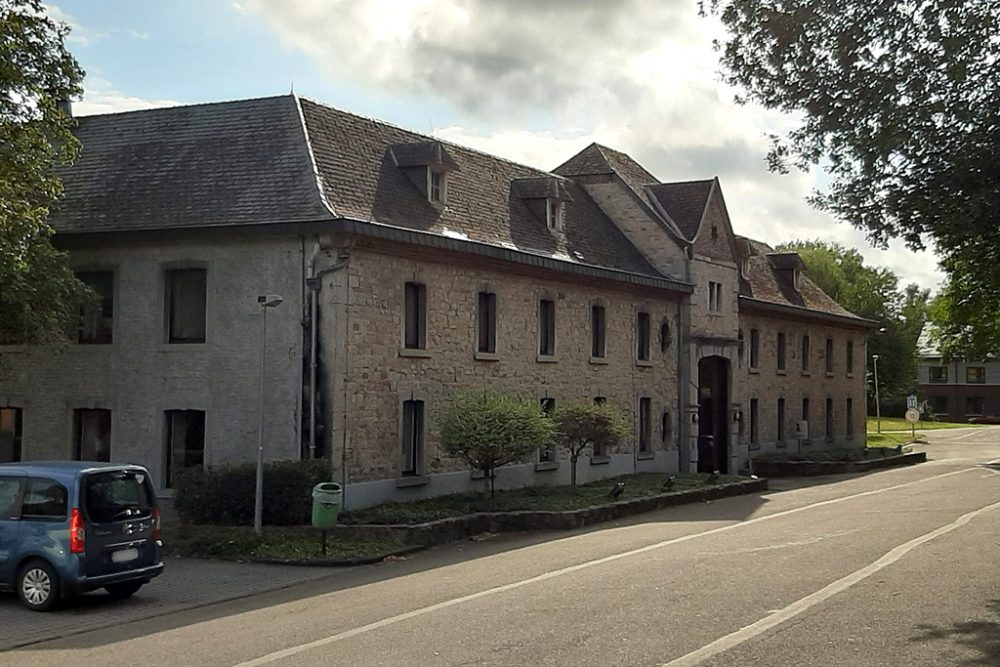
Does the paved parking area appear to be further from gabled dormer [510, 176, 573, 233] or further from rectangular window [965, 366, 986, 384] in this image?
rectangular window [965, 366, 986, 384]

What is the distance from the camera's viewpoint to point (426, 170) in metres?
28.7

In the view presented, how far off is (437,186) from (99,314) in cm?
797

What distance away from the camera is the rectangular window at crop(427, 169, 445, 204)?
1131 inches

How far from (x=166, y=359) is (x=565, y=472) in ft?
37.3

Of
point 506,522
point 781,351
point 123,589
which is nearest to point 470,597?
point 123,589

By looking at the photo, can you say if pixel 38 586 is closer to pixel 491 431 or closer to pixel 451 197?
pixel 491 431

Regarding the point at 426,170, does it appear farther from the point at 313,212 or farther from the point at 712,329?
the point at 712,329

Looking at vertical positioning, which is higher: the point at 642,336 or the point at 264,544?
the point at 642,336

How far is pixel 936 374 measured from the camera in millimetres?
114938

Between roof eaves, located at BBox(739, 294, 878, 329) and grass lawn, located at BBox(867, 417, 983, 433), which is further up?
roof eaves, located at BBox(739, 294, 878, 329)

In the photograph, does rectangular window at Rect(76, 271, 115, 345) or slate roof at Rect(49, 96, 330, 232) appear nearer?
slate roof at Rect(49, 96, 330, 232)

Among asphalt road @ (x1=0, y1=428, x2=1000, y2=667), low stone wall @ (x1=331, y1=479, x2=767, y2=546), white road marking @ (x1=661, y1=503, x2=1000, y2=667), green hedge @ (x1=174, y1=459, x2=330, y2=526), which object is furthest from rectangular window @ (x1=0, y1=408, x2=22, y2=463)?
white road marking @ (x1=661, y1=503, x2=1000, y2=667)

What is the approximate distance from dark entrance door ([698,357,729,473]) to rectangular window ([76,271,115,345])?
20466 millimetres

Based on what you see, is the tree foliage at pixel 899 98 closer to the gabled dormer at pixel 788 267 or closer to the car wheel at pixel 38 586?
the car wheel at pixel 38 586
